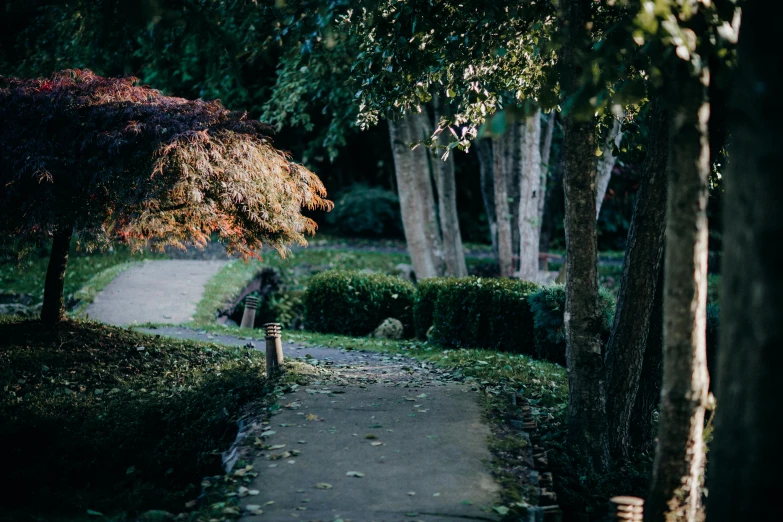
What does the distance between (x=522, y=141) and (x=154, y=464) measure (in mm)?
10102

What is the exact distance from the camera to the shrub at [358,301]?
12.8 meters

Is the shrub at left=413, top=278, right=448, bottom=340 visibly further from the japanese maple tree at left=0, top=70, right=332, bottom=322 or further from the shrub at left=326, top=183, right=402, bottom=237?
the shrub at left=326, top=183, right=402, bottom=237

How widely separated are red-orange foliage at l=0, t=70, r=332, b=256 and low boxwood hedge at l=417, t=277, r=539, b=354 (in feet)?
11.0

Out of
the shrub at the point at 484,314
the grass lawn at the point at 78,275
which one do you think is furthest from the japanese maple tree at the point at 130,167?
the grass lawn at the point at 78,275

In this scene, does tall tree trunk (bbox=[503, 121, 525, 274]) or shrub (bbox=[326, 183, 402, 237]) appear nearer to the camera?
tall tree trunk (bbox=[503, 121, 525, 274])

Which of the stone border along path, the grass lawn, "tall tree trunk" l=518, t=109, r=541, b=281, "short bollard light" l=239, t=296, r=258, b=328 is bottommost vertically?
the stone border along path

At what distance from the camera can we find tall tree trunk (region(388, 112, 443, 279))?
14.1 meters

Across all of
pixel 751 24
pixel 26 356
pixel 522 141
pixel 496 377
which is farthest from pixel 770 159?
pixel 522 141

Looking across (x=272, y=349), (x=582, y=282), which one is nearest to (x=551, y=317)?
(x=582, y=282)

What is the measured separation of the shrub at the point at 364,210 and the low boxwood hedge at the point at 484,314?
13.1 metres

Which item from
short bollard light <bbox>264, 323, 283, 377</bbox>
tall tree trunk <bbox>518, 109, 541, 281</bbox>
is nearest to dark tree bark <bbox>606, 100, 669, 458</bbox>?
short bollard light <bbox>264, 323, 283, 377</bbox>

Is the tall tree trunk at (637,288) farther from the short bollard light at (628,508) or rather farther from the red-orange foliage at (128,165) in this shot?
the red-orange foliage at (128,165)

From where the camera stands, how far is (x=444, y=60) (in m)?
7.15

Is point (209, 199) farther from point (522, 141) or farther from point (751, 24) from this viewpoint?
point (522, 141)
